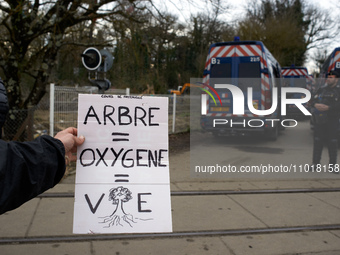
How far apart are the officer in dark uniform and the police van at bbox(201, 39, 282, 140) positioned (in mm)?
2870

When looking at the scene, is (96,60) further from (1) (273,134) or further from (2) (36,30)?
(1) (273,134)

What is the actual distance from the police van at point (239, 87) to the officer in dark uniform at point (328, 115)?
2.87 metres

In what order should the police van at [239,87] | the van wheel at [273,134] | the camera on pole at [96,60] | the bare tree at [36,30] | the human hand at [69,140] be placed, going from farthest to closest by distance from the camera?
the van wheel at [273,134] → the police van at [239,87] → the bare tree at [36,30] → the camera on pole at [96,60] → the human hand at [69,140]

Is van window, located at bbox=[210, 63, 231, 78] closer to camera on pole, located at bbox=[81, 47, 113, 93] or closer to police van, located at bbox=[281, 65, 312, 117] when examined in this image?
police van, located at bbox=[281, 65, 312, 117]

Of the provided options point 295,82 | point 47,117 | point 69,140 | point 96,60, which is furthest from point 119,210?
point 295,82

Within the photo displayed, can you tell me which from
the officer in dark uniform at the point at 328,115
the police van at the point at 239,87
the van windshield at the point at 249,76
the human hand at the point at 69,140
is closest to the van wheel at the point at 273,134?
→ the police van at the point at 239,87

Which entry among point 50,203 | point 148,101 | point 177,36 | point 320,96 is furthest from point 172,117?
point 177,36

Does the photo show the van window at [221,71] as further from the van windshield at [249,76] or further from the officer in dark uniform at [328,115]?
the officer in dark uniform at [328,115]

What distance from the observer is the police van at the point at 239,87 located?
10125 millimetres

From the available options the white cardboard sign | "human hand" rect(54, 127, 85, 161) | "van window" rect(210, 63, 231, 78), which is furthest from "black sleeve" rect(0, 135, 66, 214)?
"van window" rect(210, 63, 231, 78)

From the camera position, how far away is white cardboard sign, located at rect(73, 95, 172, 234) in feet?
6.86

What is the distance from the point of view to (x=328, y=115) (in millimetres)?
6973

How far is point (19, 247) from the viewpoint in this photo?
349 cm

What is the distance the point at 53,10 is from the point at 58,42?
87 cm
